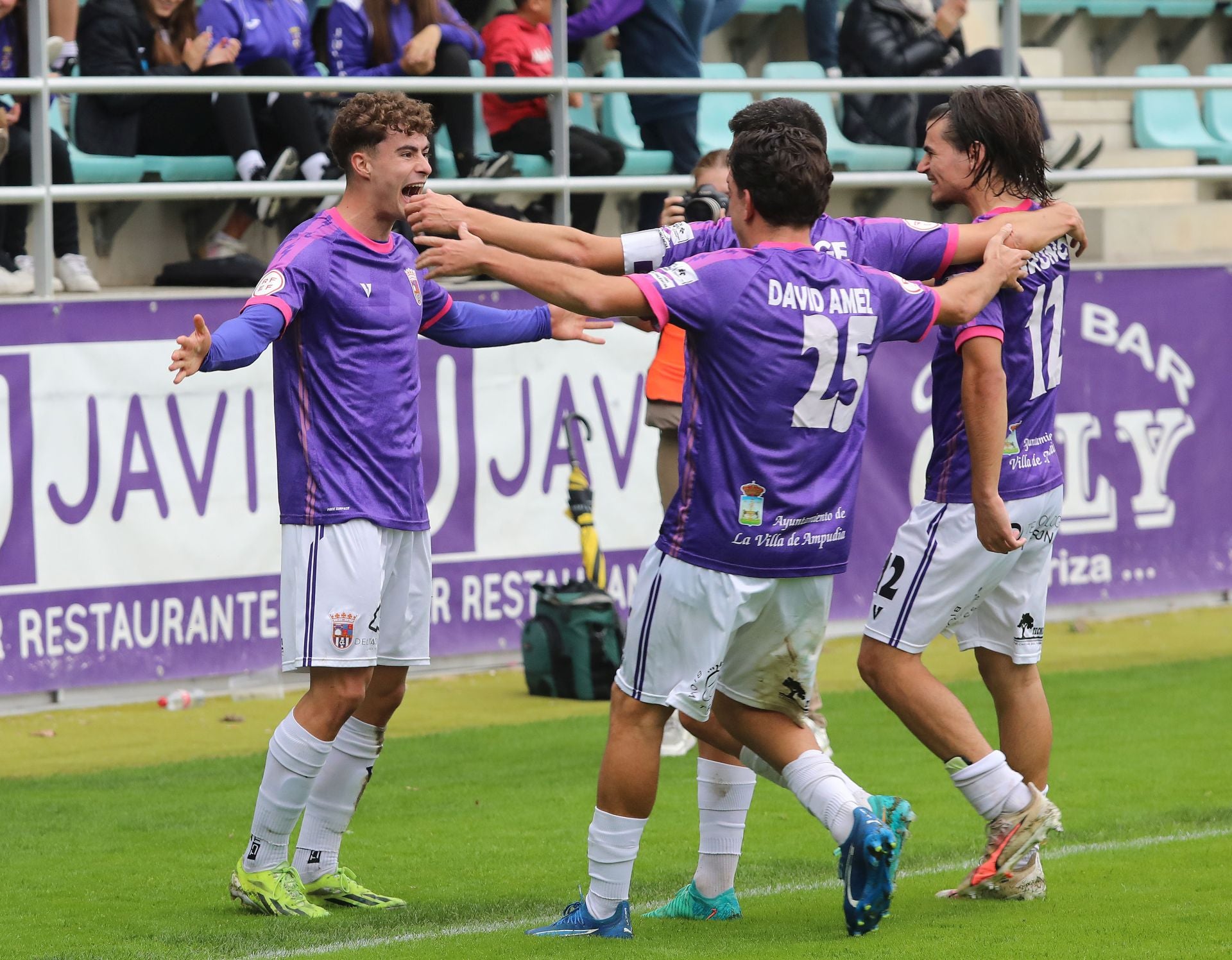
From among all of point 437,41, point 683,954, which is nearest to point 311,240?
point 683,954

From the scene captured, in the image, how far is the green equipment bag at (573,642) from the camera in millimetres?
9117

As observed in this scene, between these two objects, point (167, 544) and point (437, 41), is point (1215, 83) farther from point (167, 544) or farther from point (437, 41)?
point (167, 544)

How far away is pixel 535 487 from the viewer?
9.91 m

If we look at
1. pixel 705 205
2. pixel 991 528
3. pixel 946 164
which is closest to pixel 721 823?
pixel 991 528

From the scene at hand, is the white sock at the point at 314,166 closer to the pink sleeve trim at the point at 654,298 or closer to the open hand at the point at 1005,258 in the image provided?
the open hand at the point at 1005,258

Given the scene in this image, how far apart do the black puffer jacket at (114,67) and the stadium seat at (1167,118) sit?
339 inches

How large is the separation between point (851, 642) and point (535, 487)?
7.37 feet

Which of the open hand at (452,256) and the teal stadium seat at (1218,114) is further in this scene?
the teal stadium seat at (1218,114)

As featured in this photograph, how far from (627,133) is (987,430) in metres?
7.39

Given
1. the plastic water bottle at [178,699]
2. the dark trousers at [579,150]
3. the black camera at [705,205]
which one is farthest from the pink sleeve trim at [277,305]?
the dark trousers at [579,150]

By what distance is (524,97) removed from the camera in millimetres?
11062

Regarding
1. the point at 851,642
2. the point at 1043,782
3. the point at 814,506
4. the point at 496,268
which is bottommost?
the point at 851,642

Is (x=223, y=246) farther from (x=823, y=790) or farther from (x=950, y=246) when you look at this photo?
(x=823, y=790)

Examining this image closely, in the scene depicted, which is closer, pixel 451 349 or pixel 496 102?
pixel 451 349
